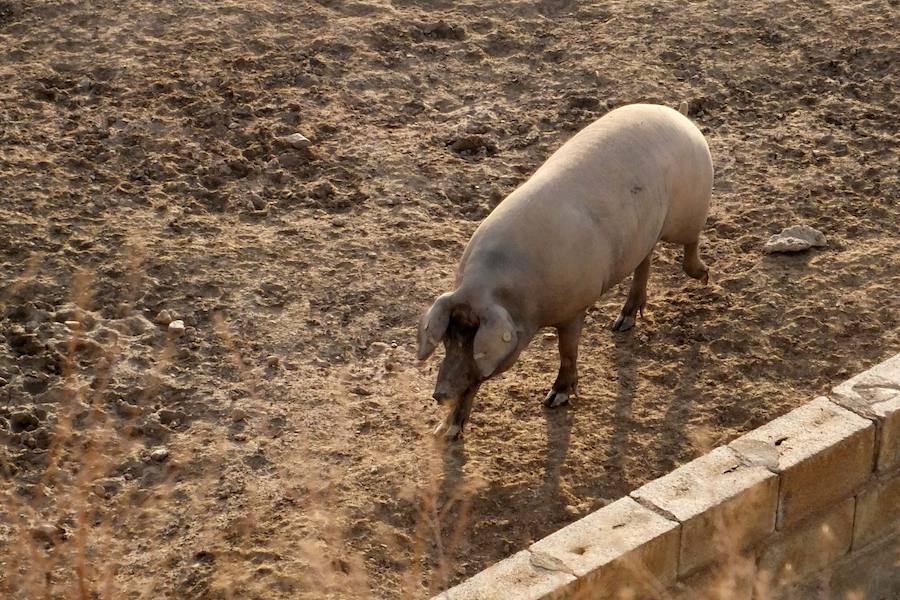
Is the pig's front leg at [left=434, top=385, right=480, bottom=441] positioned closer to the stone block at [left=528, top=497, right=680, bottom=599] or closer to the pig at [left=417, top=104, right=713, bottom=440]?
the pig at [left=417, top=104, right=713, bottom=440]

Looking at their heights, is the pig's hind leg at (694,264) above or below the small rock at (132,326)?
above

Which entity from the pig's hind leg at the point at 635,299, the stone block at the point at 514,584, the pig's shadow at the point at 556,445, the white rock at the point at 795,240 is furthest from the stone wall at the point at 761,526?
the white rock at the point at 795,240

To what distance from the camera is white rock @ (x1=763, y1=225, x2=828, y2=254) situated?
6906mm

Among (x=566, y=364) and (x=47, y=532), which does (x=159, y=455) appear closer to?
(x=47, y=532)

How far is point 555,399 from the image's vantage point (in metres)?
5.92

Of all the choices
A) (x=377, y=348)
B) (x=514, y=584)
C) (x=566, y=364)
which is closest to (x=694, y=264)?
(x=566, y=364)

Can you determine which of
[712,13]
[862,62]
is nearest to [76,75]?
[712,13]

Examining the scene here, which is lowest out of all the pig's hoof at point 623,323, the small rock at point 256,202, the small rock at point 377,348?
the small rock at point 377,348

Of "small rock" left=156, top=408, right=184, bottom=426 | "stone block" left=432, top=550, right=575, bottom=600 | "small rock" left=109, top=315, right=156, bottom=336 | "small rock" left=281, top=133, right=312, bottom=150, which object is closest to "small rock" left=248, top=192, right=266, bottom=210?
"small rock" left=281, top=133, right=312, bottom=150

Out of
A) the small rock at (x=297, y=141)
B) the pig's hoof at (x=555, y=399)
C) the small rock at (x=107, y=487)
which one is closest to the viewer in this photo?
the small rock at (x=107, y=487)

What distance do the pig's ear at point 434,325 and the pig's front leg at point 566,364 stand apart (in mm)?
688

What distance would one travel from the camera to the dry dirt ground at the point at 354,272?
17.2 feet

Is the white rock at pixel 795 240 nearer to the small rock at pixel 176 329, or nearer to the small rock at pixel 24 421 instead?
the small rock at pixel 176 329

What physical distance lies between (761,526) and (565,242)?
1447 millimetres
